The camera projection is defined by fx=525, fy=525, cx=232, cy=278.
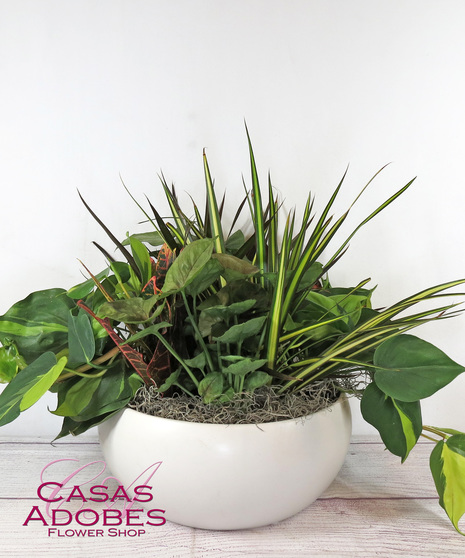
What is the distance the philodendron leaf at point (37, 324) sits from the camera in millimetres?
801

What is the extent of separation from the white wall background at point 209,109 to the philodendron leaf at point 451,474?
0.47 m

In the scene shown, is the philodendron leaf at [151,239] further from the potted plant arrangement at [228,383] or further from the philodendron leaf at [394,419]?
the philodendron leaf at [394,419]

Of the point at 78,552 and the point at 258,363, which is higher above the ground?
the point at 258,363

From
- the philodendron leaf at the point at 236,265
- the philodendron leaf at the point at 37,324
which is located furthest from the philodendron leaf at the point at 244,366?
the philodendron leaf at the point at 37,324

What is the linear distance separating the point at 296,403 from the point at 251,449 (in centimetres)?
10

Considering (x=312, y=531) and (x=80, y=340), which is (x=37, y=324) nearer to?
(x=80, y=340)

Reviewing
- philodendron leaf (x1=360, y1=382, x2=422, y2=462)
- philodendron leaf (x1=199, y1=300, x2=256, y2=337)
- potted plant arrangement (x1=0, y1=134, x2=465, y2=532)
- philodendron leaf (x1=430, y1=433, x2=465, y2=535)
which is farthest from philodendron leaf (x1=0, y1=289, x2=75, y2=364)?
philodendron leaf (x1=430, y1=433, x2=465, y2=535)

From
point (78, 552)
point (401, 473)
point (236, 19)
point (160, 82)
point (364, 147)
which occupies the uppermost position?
point (236, 19)

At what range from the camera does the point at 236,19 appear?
3.34 feet

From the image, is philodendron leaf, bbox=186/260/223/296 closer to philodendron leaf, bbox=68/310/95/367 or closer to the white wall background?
philodendron leaf, bbox=68/310/95/367

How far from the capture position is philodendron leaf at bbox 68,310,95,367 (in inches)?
27.4

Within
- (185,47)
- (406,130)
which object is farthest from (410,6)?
(185,47)

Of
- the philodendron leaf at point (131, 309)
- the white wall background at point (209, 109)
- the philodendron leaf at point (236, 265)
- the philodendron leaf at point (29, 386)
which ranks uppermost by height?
the white wall background at point (209, 109)

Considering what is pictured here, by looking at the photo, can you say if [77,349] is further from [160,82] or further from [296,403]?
[160,82]
